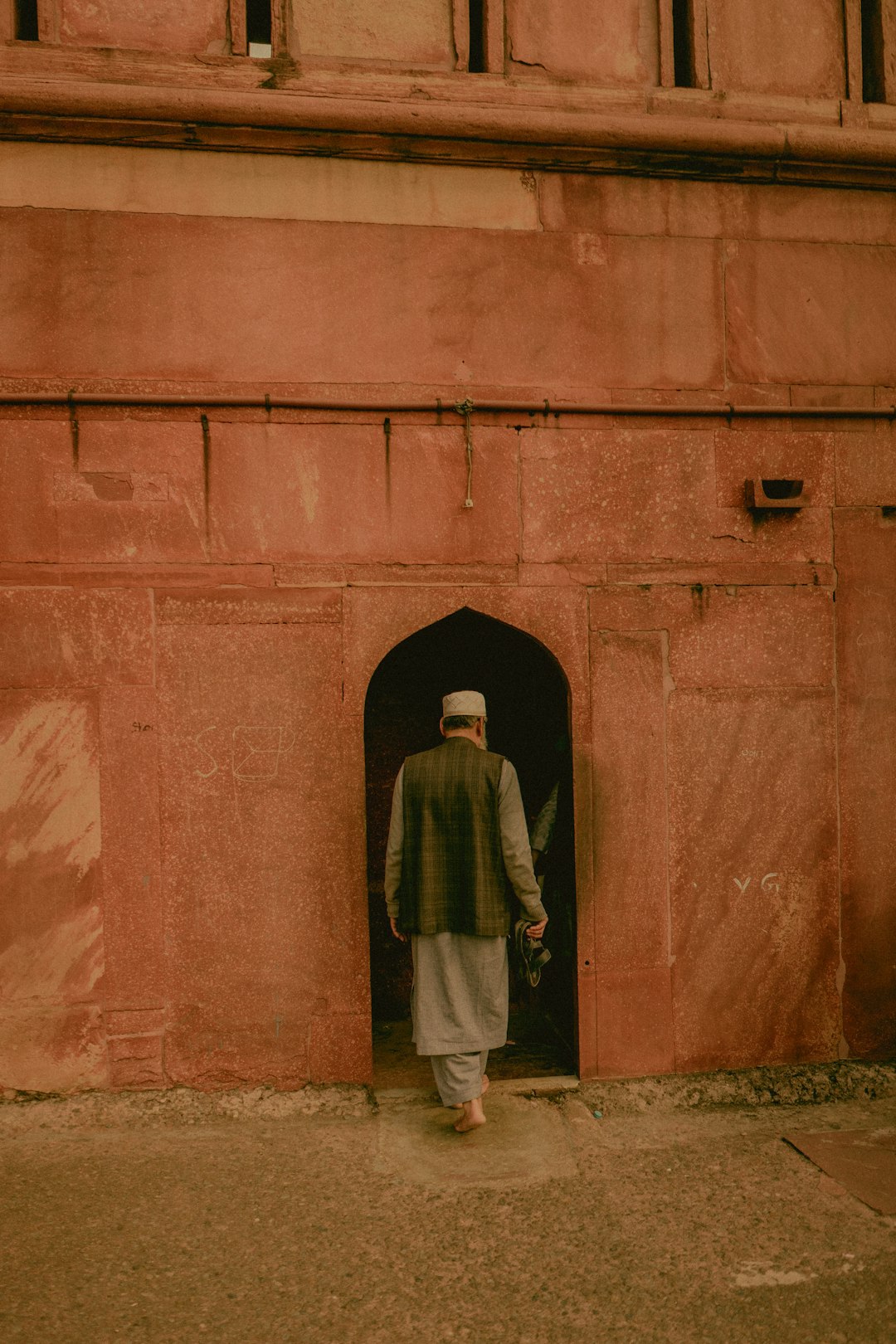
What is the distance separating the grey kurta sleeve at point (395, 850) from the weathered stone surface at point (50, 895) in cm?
133

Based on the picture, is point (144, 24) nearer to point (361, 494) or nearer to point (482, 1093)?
point (361, 494)

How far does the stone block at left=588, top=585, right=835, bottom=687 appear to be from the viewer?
4.81 metres

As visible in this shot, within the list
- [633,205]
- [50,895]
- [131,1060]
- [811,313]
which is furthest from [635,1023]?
[633,205]

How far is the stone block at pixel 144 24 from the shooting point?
14.7 feet

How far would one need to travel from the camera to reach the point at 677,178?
16.0 ft

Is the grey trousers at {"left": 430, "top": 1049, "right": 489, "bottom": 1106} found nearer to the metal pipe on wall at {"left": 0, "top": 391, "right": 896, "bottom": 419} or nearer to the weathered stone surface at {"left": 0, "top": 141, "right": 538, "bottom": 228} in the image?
the metal pipe on wall at {"left": 0, "top": 391, "right": 896, "bottom": 419}

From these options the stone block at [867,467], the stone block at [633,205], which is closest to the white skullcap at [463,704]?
the stone block at [867,467]

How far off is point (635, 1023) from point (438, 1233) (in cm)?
158

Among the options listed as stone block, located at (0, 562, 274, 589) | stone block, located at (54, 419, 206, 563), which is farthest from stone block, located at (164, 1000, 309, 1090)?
stone block, located at (54, 419, 206, 563)

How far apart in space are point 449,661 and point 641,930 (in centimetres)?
194

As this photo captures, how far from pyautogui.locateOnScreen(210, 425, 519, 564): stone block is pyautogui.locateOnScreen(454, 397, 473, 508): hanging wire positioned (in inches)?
1.4

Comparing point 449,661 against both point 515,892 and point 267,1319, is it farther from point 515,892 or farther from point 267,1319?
point 267,1319

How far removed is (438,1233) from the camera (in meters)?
3.54

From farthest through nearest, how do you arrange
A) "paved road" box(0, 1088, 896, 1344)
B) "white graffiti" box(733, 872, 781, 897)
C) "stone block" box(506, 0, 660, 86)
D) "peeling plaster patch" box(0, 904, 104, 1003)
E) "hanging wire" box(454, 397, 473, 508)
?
"white graffiti" box(733, 872, 781, 897), "stone block" box(506, 0, 660, 86), "hanging wire" box(454, 397, 473, 508), "peeling plaster patch" box(0, 904, 104, 1003), "paved road" box(0, 1088, 896, 1344)
